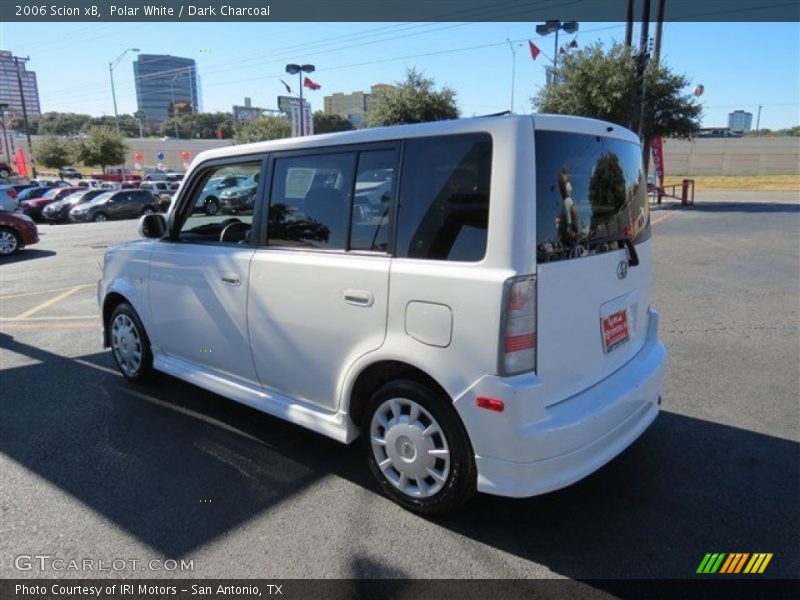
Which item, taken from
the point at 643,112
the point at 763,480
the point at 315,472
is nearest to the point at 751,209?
the point at 643,112

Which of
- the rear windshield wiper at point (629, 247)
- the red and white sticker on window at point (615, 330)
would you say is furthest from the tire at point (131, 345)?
the rear windshield wiper at point (629, 247)

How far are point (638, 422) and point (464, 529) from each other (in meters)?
1.13

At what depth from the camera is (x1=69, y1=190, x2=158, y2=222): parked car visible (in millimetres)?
27391

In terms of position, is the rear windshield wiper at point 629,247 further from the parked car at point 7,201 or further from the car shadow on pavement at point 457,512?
the parked car at point 7,201

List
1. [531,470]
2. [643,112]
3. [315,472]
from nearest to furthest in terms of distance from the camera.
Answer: [531,470], [315,472], [643,112]

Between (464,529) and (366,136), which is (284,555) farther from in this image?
(366,136)

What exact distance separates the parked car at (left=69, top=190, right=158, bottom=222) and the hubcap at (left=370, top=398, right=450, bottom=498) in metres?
27.6

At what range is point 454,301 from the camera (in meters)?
2.56

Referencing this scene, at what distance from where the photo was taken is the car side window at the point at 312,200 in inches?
124

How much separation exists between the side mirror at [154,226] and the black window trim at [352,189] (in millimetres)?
1118

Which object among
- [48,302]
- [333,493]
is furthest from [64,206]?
[333,493]

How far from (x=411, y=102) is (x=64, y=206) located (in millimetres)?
21614

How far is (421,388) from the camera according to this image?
278 cm

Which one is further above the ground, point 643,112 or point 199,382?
point 643,112
